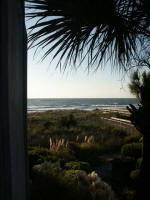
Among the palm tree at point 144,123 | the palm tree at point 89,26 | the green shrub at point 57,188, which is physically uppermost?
the palm tree at point 89,26

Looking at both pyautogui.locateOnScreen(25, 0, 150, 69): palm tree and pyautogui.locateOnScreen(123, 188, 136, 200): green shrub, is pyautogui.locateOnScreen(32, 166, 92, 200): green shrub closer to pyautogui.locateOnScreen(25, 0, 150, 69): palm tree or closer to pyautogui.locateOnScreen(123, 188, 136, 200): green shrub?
pyautogui.locateOnScreen(123, 188, 136, 200): green shrub

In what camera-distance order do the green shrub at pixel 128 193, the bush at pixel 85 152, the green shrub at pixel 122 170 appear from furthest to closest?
the bush at pixel 85 152
the green shrub at pixel 122 170
the green shrub at pixel 128 193

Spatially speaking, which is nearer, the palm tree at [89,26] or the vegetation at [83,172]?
the palm tree at [89,26]

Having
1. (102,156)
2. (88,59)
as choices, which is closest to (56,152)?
(102,156)

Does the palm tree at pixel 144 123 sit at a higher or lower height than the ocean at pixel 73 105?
higher

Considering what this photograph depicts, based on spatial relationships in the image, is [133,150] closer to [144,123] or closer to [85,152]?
[85,152]

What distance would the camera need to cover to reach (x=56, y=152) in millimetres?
5137

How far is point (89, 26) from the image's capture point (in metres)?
2.03

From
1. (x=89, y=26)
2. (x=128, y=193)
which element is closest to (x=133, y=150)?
(x=128, y=193)

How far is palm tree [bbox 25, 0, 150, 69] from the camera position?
Answer: 175 cm

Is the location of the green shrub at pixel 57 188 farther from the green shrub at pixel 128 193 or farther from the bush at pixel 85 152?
the bush at pixel 85 152

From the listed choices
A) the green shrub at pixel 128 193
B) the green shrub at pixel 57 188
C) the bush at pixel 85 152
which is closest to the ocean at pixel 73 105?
the bush at pixel 85 152

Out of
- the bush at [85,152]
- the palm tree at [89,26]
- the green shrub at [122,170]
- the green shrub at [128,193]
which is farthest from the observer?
the bush at [85,152]

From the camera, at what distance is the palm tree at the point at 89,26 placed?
1746mm
